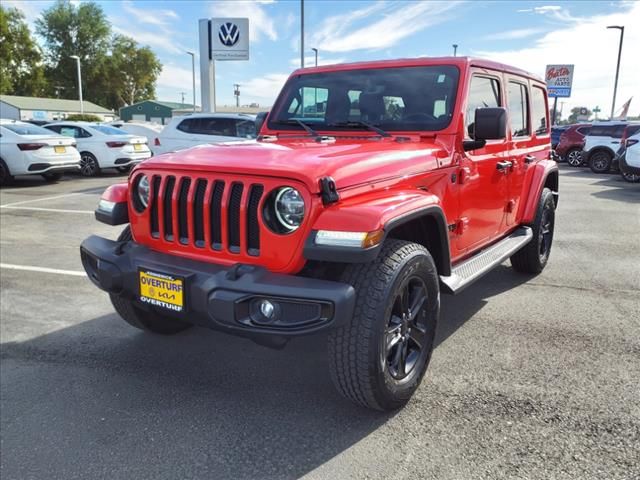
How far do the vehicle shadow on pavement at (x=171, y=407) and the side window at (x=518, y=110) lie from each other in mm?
1926

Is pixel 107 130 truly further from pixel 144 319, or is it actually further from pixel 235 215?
pixel 235 215

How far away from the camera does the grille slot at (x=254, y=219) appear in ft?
8.99

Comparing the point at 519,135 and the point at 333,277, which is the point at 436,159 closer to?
the point at 333,277

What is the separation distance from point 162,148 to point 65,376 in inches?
397

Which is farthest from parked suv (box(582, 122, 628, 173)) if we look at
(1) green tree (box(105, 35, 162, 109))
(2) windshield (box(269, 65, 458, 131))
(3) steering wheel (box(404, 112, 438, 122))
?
(1) green tree (box(105, 35, 162, 109))

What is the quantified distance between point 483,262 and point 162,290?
235 cm

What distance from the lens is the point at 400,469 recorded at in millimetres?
2527

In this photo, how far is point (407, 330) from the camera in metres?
3.06

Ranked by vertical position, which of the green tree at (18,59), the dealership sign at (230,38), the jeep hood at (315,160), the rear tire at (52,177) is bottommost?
the rear tire at (52,177)

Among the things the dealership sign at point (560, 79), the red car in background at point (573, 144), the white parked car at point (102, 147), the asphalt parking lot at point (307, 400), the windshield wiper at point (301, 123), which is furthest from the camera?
the dealership sign at point (560, 79)

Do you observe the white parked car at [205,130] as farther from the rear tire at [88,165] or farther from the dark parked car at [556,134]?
the dark parked car at [556,134]

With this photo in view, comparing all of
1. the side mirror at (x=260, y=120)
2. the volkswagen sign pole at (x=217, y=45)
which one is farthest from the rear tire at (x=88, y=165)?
the side mirror at (x=260, y=120)

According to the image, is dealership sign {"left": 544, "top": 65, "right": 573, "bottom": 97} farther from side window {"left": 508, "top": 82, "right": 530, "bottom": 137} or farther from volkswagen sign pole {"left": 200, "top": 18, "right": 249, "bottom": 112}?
side window {"left": 508, "top": 82, "right": 530, "bottom": 137}

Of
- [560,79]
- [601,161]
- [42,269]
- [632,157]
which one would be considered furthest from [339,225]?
[560,79]
